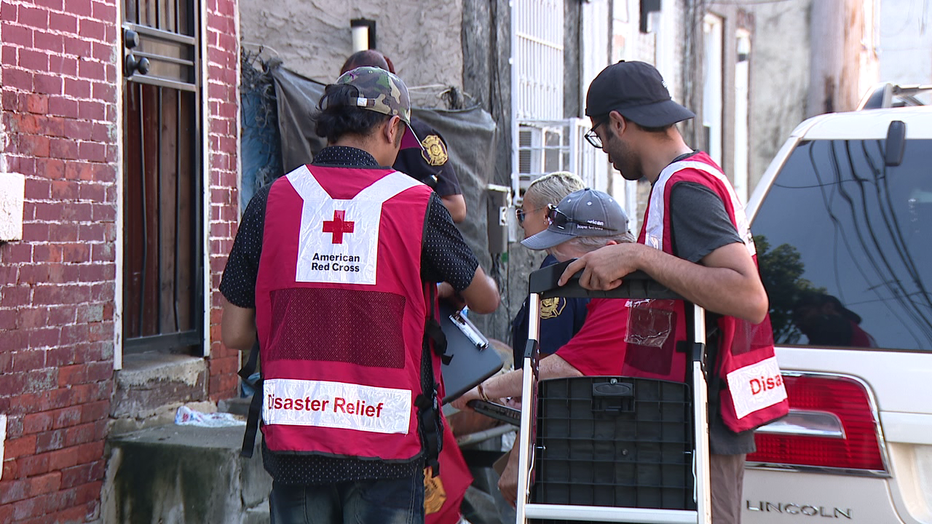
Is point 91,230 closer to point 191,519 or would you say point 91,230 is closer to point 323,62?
point 191,519

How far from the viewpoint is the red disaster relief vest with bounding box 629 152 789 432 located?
258 centimetres

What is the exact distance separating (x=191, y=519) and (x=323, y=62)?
4387 mm

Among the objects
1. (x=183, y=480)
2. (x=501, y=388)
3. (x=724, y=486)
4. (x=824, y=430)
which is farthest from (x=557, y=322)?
(x=183, y=480)

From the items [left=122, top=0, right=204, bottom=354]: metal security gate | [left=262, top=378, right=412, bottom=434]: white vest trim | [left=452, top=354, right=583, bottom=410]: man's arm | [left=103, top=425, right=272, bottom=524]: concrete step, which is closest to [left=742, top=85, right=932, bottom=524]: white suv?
[left=452, top=354, right=583, bottom=410]: man's arm

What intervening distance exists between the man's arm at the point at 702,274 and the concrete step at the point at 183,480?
249 cm

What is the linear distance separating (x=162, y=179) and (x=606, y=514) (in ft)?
11.2

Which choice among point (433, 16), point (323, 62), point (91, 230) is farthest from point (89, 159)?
point (433, 16)

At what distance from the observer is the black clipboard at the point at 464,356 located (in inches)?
119

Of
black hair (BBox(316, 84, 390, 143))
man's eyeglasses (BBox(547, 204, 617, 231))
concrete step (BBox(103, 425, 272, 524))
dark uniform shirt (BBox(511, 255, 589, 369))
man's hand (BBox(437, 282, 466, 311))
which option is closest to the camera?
black hair (BBox(316, 84, 390, 143))

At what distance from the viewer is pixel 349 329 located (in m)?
2.56

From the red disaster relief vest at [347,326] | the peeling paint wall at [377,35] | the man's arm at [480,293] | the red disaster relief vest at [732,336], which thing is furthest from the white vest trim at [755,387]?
the peeling paint wall at [377,35]

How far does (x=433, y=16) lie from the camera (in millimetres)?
8305

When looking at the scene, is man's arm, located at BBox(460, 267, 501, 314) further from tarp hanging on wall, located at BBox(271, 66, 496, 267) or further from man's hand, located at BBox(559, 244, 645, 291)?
tarp hanging on wall, located at BBox(271, 66, 496, 267)

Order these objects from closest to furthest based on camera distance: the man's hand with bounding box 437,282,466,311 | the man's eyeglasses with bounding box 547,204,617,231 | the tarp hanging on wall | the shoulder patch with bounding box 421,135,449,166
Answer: the man's hand with bounding box 437,282,466,311 < the man's eyeglasses with bounding box 547,204,617,231 < the shoulder patch with bounding box 421,135,449,166 < the tarp hanging on wall
